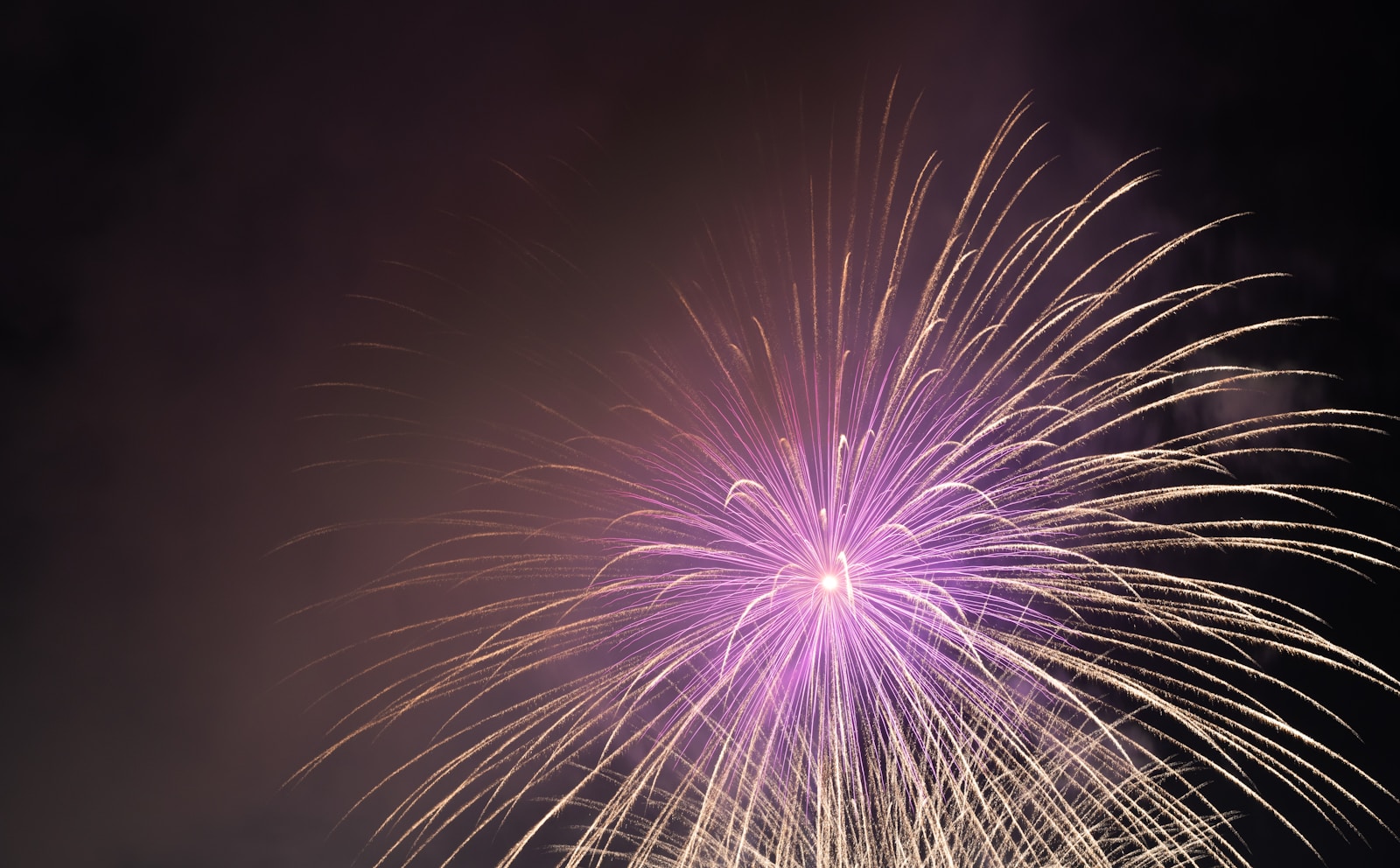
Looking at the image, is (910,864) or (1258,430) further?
(910,864)

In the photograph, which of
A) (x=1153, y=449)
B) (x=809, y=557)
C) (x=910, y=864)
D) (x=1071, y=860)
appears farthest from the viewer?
(x=1071, y=860)

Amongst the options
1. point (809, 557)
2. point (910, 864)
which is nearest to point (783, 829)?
point (910, 864)

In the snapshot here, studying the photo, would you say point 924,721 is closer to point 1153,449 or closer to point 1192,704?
point 1192,704

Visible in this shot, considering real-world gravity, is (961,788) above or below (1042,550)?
below

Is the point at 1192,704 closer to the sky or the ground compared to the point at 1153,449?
closer to the ground

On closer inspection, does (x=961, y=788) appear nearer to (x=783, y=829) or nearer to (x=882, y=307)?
(x=783, y=829)

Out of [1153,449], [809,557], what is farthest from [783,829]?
[1153,449]

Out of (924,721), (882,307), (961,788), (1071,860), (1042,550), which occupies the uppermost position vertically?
(882,307)

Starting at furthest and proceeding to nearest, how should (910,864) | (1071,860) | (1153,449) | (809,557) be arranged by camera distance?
(1071,860), (910,864), (809,557), (1153,449)

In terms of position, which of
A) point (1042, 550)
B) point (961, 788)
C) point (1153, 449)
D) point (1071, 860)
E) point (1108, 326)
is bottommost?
point (1071, 860)
